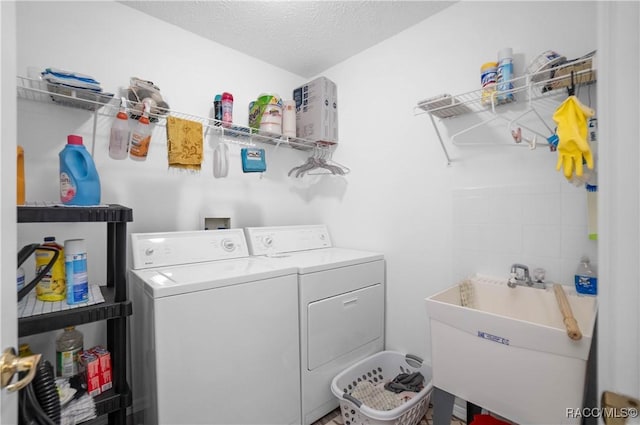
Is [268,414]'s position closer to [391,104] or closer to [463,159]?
[463,159]

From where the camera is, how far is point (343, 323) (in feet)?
6.02

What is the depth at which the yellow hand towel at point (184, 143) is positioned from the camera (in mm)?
1674

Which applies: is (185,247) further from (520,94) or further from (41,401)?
(520,94)

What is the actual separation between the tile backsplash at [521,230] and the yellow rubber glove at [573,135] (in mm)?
447

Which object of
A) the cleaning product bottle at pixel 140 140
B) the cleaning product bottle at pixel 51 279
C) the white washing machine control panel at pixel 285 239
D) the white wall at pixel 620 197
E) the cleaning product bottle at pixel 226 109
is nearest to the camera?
the white wall at pixel 620 197

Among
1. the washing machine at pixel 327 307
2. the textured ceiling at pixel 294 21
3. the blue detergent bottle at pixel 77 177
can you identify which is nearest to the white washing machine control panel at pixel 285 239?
the washing machine at pixel 327 307

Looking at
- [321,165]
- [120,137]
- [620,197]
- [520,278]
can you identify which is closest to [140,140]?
[120,137]

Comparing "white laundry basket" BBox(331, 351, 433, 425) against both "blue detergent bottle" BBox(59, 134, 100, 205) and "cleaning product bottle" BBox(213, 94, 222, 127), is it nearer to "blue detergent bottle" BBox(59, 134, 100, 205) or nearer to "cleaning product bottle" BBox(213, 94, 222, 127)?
"blue detergent bottle" BBox(59, 134, 100, 205)

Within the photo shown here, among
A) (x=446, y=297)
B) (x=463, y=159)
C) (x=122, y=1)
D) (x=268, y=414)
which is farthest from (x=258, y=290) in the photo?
(x=122, y=1)

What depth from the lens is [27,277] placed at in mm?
1461

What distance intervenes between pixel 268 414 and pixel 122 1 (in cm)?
249

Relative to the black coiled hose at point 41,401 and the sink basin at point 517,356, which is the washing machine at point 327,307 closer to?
the sink basin at point 517,356

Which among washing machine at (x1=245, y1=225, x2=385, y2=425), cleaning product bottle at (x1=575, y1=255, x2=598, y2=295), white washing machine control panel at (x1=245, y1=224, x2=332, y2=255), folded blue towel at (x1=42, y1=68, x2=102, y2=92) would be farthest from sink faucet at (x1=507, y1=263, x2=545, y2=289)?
folded blue towel at (x1=42, y1=68, x2=102, y2=92)

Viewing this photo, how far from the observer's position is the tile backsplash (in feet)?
4.75
